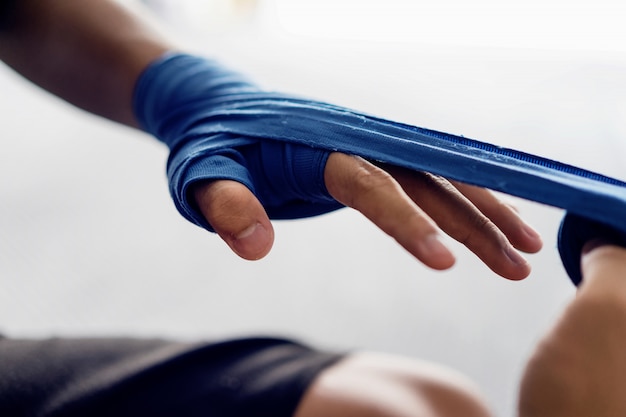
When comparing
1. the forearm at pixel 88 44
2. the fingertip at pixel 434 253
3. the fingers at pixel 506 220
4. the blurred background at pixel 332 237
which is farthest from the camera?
the blurred background at pixel 332 237

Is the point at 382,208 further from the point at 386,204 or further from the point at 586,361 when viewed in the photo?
the point at 586,361

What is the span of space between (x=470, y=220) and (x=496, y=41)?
0.92 m

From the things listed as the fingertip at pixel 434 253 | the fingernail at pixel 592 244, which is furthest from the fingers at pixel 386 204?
the fingernail at pixel 592 244

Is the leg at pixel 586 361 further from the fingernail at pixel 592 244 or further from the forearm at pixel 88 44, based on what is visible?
the forearm at pixel 88 44

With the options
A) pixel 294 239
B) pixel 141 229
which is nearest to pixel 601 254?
pixel 294 239

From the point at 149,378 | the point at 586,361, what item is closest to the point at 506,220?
the point at 586,361

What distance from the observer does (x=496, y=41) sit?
3.87 feet

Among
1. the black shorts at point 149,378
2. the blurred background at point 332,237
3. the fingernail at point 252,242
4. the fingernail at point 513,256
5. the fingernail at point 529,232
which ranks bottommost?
the black shorts at point 149,378

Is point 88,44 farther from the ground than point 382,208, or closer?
farther from the ground

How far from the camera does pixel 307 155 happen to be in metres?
0.41

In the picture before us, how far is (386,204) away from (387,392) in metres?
0.25

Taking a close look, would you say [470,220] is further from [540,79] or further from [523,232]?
[540,79]

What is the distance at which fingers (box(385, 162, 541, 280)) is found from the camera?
362 millimetres

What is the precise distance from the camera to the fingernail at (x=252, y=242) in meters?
0.37
